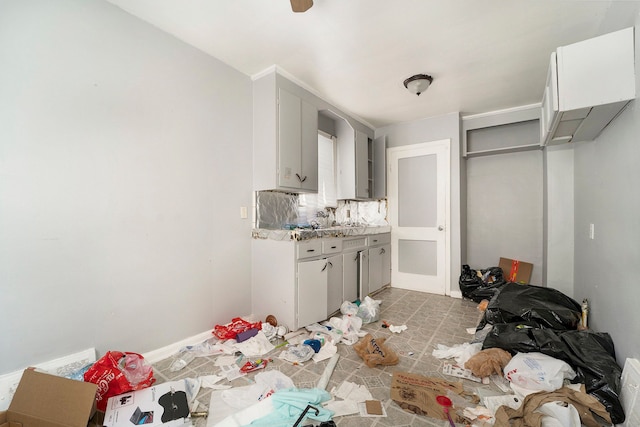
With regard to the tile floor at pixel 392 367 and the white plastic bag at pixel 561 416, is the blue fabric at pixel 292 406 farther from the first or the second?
the white plastic bag at pixel 561 416

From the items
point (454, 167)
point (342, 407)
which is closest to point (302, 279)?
point (342, 407)

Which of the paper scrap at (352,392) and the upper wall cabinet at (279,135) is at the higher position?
the upper wall cabinet at (279,135)

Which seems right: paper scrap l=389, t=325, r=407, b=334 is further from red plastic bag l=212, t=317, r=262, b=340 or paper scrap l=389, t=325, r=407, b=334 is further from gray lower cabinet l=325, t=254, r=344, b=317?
red plastic bag l=212, t=317, r=262, b=340

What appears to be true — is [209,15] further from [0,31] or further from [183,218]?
[183,218]

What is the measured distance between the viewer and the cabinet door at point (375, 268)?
3.46 m

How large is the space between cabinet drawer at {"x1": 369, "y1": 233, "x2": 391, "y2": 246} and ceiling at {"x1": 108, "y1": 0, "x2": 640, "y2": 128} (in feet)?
6.08

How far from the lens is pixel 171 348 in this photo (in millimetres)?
2029

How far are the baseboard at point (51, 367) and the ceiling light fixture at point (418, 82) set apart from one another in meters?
3.47

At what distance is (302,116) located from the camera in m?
2.77

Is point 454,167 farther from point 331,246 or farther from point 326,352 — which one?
point 326,352

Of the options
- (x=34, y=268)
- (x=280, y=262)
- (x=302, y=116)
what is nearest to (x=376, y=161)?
(x=302, y=116)

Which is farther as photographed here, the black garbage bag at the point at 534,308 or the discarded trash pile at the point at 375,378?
the black garbage bag at the point at 534,308

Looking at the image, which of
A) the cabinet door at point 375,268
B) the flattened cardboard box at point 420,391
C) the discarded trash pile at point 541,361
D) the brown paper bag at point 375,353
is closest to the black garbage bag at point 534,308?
the discarded trash pile at point 541,361

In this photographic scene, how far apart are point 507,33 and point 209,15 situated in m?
2.31
